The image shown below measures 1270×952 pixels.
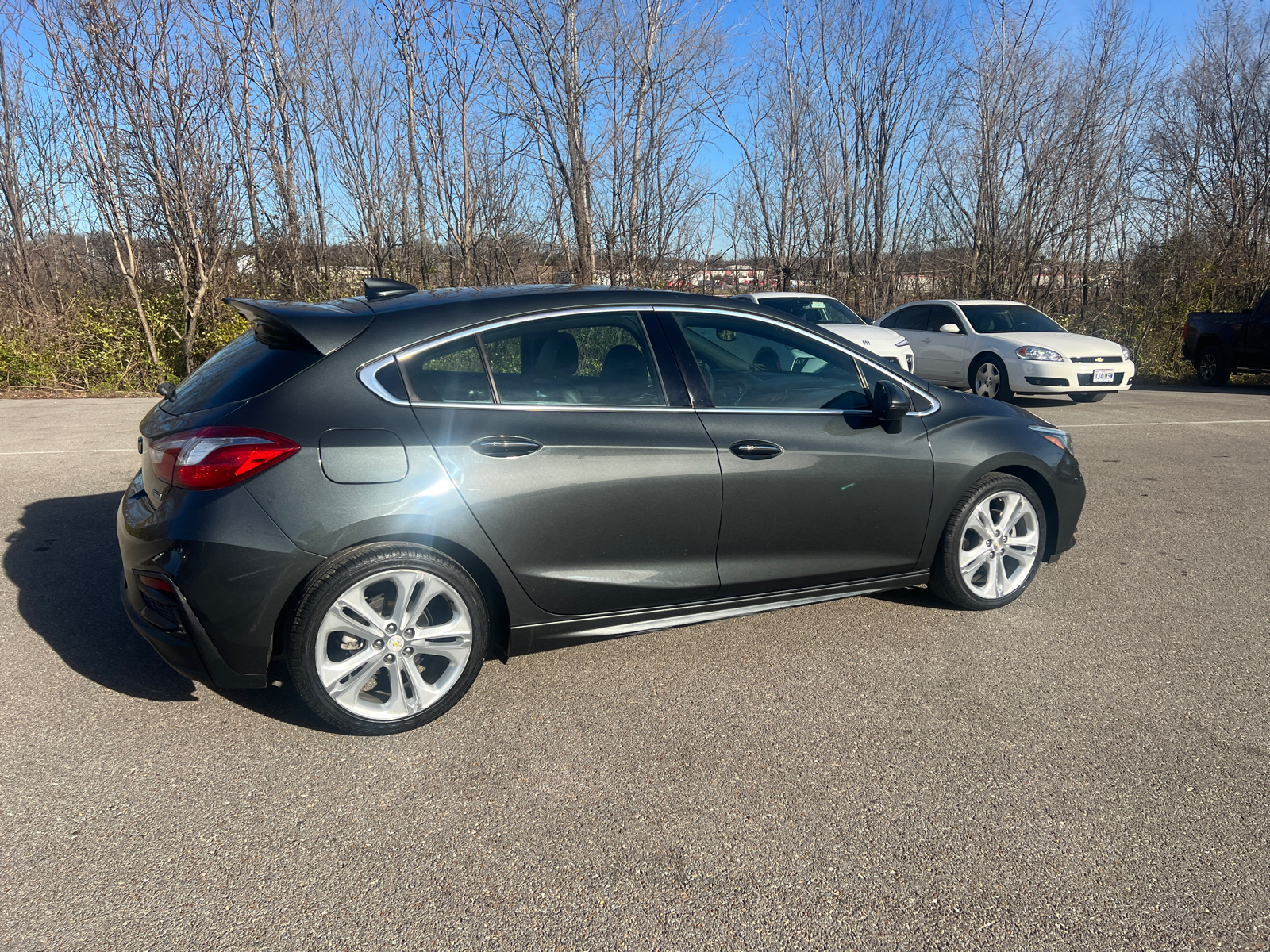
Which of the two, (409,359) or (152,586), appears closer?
(152,586)

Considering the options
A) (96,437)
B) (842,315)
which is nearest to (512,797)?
(96,437)

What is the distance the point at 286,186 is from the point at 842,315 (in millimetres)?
→ 9443

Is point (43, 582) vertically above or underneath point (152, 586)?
underneath

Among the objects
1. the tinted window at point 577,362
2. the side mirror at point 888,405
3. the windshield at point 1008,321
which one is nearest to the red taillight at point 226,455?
the tinted window at point 577,362

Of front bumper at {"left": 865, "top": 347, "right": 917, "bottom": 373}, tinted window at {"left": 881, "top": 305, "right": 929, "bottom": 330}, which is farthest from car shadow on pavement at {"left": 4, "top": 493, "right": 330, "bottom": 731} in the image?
tinted window at {"left": 881, "top": 305, "right": 929, "bottom": 330}

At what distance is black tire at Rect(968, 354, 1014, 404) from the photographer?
1379 centimetres

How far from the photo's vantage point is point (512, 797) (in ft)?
9.89

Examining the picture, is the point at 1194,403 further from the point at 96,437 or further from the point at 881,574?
the point at 96,437

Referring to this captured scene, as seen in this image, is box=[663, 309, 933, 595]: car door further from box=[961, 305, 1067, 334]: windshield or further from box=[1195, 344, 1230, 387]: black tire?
box=[1195, 344, 1230, 387]: black tire

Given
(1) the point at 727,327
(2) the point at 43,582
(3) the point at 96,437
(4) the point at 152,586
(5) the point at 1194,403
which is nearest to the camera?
(4) the point at 152,586

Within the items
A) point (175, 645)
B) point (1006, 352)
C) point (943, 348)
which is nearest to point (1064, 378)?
point (1006, 352)

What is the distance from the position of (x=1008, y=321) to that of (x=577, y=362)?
12.6 metres

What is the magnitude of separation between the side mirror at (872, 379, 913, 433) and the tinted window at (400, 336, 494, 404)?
1.79 metres

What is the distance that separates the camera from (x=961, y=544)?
4.57 meters
